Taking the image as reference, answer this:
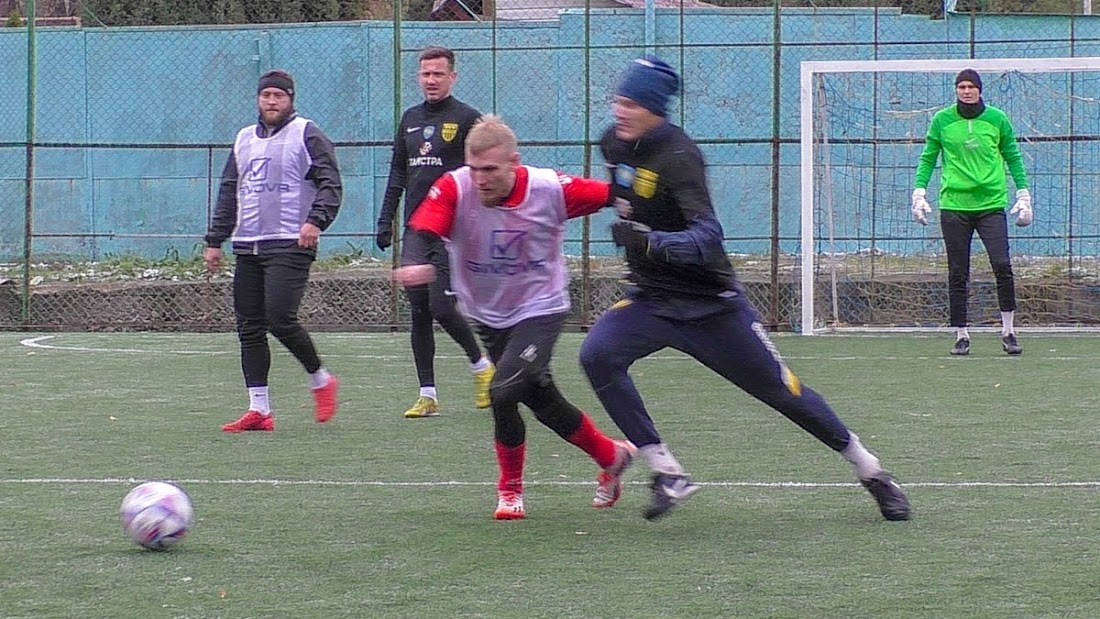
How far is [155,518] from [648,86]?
2110 millimetres

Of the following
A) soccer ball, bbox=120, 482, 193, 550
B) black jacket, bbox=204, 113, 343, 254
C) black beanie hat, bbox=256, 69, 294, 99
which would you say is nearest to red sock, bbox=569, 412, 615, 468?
soccer ball, bbox=120, 482, 193, 550

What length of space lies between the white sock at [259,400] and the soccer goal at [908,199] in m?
6.97

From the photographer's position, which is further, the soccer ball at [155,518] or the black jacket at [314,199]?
the black jacket at [314,199]

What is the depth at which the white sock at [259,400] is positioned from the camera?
825 cm

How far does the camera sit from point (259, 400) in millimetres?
8258

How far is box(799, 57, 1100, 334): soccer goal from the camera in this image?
15.1 meters

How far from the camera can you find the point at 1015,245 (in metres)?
17.4

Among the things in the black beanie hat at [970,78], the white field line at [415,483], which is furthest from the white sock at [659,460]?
the black beanie hat at [970,78]

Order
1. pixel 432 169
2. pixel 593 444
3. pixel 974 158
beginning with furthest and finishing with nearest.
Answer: pixel 974 158
pixel 432 169
pixel 593 444

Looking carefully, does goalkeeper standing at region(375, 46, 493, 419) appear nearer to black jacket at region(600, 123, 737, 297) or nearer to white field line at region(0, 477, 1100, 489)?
white field line at region(0, 477, 1100, 489)

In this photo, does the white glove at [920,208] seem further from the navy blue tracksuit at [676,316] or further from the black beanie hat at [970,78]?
the navy blue tracksuit at [676,316]

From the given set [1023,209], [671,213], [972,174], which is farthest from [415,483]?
[1023,209]

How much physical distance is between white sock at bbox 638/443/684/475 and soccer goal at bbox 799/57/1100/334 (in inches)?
349

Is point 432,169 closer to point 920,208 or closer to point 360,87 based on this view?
point 920,208
